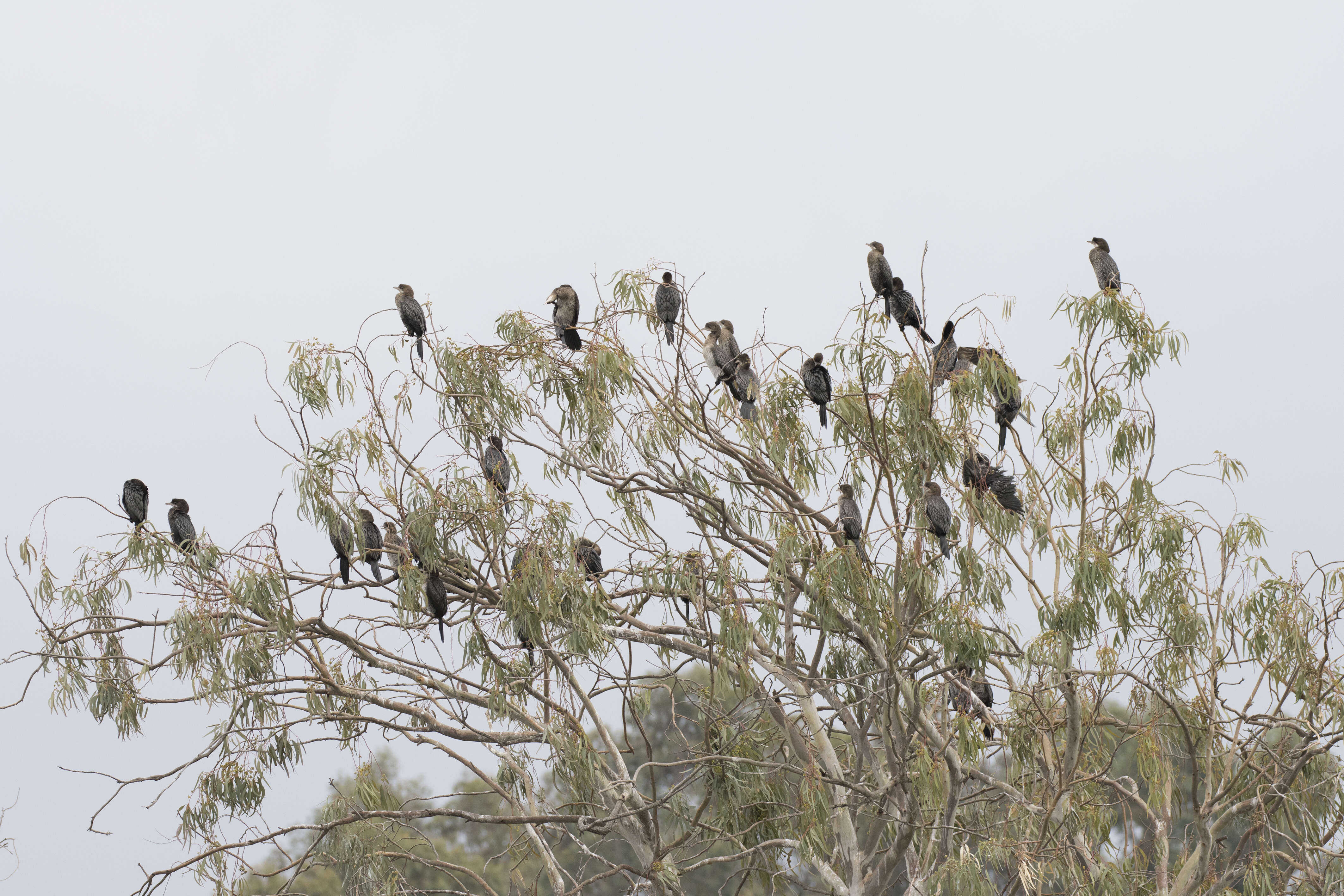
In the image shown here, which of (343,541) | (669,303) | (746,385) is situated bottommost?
(343,541)

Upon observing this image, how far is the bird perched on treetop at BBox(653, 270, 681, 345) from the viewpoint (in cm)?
697

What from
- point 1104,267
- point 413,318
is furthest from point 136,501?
point 1104,267

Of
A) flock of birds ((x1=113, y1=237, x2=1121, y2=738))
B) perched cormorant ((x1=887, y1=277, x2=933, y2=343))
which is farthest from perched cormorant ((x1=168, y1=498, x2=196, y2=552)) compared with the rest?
perched cormorant ((x1=887, y1=277, x2=933, y2=343))

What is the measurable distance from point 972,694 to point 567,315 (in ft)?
10.7

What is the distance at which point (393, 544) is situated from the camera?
6625 millimetres

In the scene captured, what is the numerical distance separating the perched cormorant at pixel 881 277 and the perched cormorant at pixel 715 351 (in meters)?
0.99

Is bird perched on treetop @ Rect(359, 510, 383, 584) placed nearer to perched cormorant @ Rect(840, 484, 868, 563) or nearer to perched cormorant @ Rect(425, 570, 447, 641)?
perched cormorant @ Rect(425, 570, 447, 641)

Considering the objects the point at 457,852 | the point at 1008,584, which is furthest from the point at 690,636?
the point at 457,852

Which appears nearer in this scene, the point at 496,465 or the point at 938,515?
the point at 938,515

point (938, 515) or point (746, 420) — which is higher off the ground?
point (746, 420)

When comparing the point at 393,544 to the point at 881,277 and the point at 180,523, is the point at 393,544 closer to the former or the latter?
the point at 180,523

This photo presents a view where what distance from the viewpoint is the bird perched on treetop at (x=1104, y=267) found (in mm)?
6926

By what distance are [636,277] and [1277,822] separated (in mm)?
5465

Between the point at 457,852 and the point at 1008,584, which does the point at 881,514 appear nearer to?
the point at 1008,584
